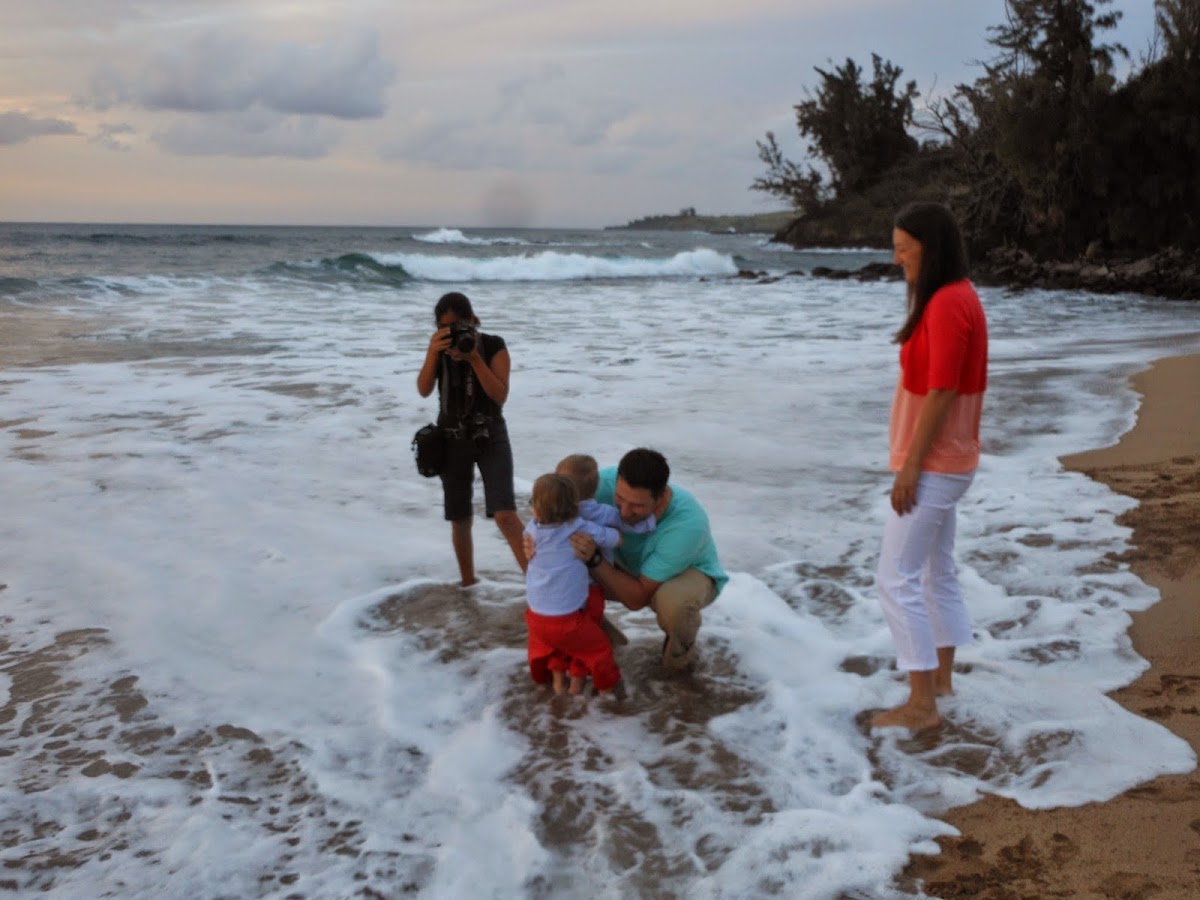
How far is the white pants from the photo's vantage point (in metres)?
3.65

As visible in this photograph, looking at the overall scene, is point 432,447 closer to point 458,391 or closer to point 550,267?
point 458,391

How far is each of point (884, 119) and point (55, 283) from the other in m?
43.9

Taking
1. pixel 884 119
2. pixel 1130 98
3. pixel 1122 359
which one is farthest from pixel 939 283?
pixel 884 119

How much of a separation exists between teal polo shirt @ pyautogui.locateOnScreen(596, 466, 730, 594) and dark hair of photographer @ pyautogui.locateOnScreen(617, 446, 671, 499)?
0.22 metres

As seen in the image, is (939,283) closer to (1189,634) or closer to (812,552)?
(1189,634)

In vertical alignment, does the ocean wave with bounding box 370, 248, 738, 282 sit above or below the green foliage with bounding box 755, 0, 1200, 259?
below

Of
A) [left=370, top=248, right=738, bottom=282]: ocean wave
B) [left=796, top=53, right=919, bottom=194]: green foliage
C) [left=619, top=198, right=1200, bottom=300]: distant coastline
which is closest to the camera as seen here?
[left=619, top=198, right=1200, bottom=300]: distant coastline

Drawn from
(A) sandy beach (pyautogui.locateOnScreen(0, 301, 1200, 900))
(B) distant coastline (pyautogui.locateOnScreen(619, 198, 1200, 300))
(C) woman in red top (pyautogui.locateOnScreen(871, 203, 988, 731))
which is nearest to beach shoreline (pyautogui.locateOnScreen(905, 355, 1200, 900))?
(A) sandy beach (pyautogui.locateOnScreen(0, 301, 1200, 900))

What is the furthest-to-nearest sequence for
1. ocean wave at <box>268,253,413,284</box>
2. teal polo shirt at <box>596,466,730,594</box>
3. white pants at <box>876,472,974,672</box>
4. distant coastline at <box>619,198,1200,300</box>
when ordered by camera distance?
ocean wave at <box>268,253,413,284</box>
distant coastline at <box>619,198,1200,300</box>
teal polo shirt at <box>596,466,730,594</box>
white pants at <box>876,472,974,672</box>

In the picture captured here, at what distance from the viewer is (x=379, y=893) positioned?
2.98 meters

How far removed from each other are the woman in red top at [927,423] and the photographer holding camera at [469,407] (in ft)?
6.60

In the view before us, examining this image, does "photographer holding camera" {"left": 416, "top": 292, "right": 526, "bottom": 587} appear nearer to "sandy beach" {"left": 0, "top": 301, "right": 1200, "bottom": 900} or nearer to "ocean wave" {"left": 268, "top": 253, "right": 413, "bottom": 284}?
"sandy beach" {"left": 0, "top": 301, "right": 1200, "bottom": 900}

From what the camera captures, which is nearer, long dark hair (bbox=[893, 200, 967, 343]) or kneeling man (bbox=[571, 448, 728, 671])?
long dark hair (bbox=[893, 200, 967, 343])

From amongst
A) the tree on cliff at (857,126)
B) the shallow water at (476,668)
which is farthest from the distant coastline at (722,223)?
the shallow water at (476,668)
